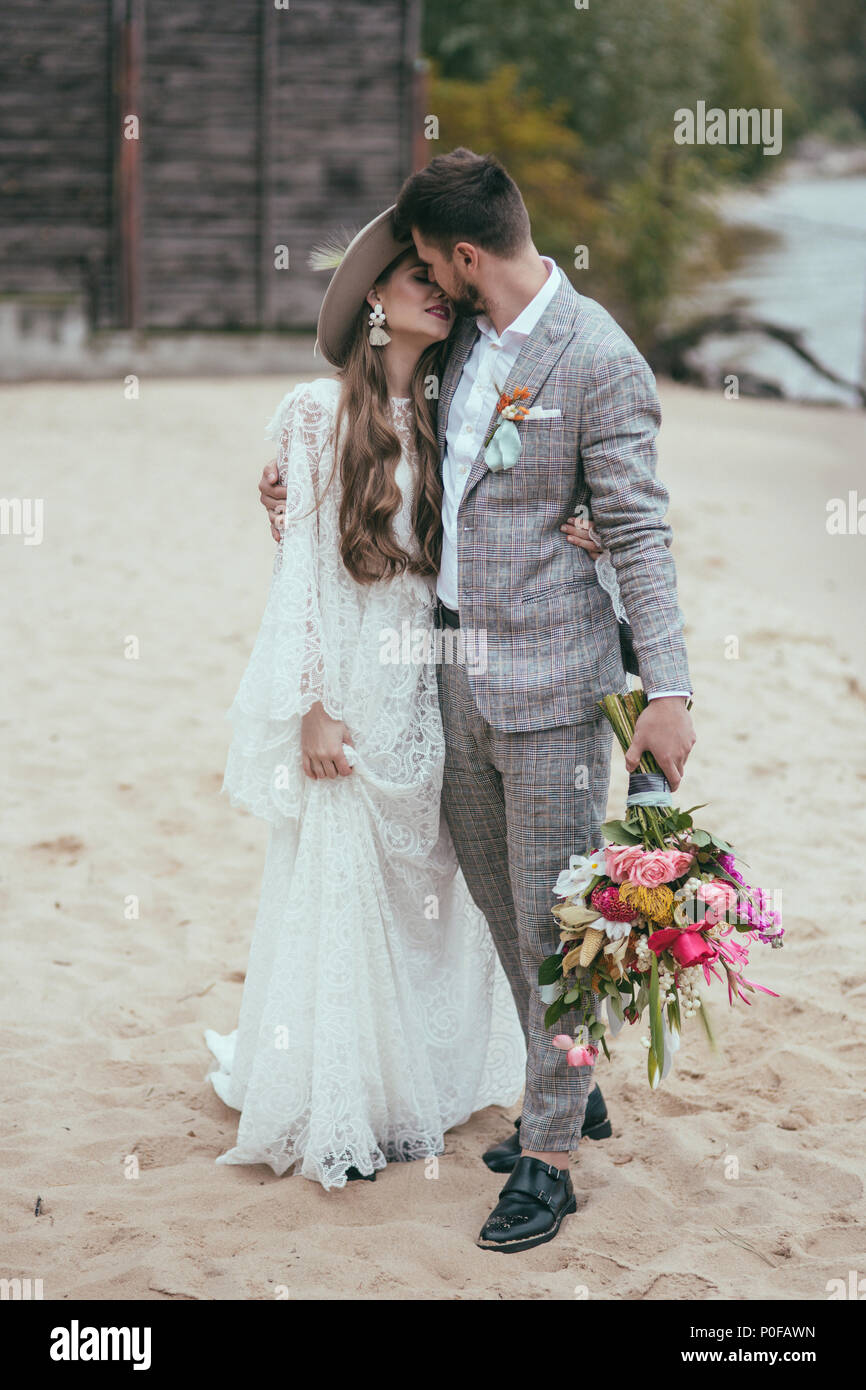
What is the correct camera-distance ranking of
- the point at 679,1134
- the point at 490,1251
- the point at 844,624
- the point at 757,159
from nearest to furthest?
the point at 490,1251, the point at 679,1134, the point at 844,624, the point at 757,159

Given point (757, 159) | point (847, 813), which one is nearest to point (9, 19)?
point (847, 813)

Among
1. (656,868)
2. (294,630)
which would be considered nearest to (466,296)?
(294,630)

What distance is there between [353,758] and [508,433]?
74cm

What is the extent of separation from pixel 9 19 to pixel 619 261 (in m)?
7.18

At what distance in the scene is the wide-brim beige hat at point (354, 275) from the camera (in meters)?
2.60

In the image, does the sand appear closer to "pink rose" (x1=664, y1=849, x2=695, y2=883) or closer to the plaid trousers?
the plaid trousers

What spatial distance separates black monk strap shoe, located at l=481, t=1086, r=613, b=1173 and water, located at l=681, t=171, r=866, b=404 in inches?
500

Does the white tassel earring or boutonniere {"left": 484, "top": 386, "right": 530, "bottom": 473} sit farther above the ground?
the white tassel earring

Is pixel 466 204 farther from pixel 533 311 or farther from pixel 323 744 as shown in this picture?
pixel 323 744

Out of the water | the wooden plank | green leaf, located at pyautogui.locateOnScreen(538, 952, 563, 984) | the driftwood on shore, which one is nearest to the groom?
green leaf, located at pyautogui.locateOnScreen(538, 952, 563, 984)

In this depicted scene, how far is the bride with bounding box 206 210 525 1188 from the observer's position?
2.66 m

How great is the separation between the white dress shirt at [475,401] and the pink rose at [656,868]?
0.29 metres

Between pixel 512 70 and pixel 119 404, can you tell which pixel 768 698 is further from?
pixel 512 70
